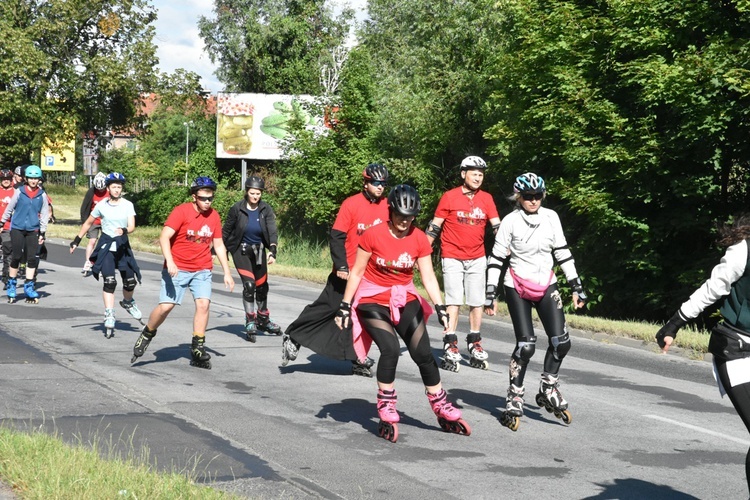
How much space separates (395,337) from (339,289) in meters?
2.81

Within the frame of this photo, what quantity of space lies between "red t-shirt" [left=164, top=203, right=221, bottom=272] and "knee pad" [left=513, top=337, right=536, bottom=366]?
372 cm

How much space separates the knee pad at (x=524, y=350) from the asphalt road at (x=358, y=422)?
0.55 metres

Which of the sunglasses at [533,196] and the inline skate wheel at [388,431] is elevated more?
the sunglasses at [533,196]

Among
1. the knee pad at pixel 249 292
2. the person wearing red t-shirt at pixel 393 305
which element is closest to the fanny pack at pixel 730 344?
the person wearing red t-shirt at pixel 393 305

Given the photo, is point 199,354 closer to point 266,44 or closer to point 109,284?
point 109,284

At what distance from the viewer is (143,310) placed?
50.6ft

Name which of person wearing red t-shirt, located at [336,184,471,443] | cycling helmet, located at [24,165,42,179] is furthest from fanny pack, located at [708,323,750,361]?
cycling helmet, located at [24,165,42,179]

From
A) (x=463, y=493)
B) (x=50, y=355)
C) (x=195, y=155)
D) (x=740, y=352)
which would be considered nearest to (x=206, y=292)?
(x=50, y=355)

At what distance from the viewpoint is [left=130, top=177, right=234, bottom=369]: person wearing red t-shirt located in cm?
1012

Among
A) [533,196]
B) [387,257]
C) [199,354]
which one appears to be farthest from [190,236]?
[533,196]

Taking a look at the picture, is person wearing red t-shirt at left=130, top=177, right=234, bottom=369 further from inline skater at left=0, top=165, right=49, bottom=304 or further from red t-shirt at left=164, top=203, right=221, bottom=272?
inline skater at left=0, top=165, right=49, bottom=304

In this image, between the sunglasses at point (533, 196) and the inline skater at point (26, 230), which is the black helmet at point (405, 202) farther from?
the inline skater at point (26, 230)

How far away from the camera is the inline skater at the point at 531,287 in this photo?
789 cm

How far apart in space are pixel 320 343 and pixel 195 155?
47.2 m
